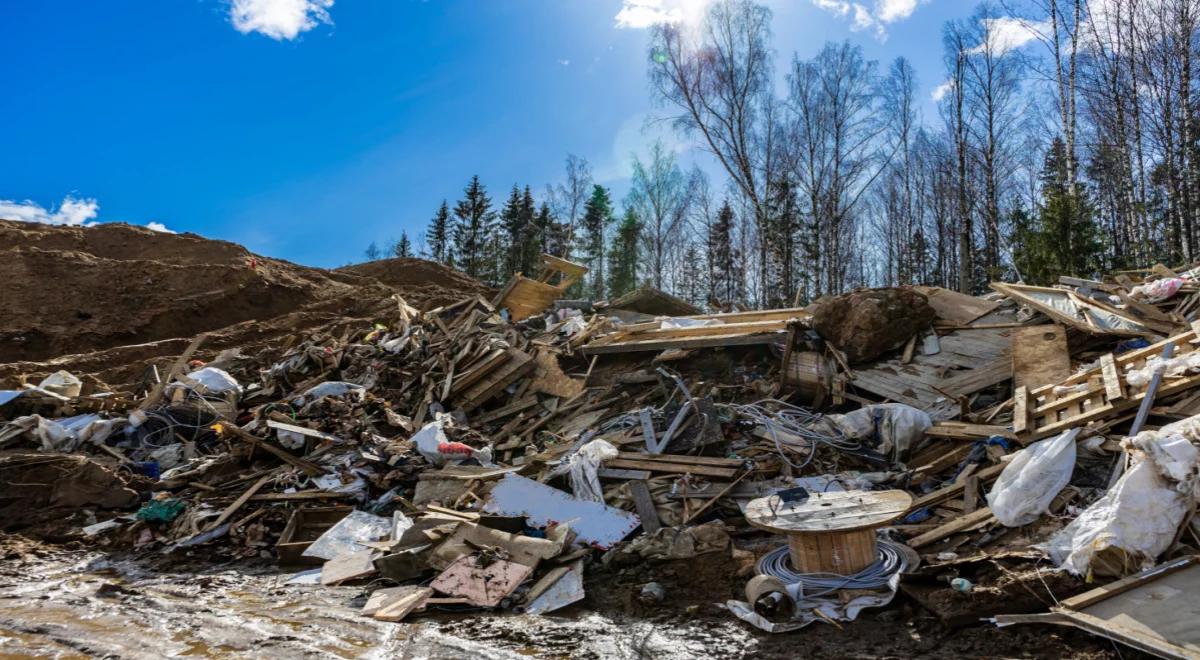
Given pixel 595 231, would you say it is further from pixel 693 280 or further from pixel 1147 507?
pixel 1147 507

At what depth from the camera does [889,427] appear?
7.11 m

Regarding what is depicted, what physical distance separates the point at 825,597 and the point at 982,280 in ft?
105

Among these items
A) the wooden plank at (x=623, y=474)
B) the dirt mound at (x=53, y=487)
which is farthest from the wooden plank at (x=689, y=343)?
the dirt mound at (x=53, y=487)

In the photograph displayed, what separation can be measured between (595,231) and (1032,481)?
32999 mm

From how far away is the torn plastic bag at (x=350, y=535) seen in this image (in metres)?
6.48

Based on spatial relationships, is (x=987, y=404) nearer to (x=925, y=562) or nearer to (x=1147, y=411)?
(x=1147, y=411)

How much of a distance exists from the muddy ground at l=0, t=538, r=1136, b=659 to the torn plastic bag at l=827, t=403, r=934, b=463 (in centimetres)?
276

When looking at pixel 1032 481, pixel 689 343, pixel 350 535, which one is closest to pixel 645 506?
pixel 350 535

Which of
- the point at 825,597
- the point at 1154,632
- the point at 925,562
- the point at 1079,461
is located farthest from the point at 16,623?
the point at 1079,461

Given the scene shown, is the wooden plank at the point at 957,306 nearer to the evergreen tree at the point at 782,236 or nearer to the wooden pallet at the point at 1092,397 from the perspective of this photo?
the wooden pallet at the point at 1092,397

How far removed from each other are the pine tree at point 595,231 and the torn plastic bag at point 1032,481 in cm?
3148

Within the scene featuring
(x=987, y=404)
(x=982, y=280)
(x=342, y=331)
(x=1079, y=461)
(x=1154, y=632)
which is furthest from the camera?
(x=982, y=280)

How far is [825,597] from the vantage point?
182 inches

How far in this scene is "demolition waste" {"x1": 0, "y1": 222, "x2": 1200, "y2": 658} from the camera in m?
4.30
